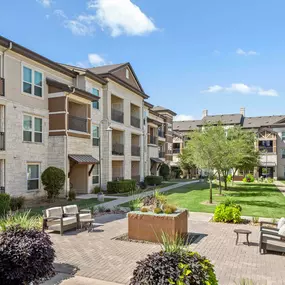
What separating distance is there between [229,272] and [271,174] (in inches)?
2107

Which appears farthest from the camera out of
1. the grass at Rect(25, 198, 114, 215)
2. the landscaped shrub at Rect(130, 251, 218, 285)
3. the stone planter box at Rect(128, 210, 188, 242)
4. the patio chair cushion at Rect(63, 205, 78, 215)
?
the grass at Rect(25, 198, 114, 215)

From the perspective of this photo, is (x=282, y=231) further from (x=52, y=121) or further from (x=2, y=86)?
(x=52, y=121)

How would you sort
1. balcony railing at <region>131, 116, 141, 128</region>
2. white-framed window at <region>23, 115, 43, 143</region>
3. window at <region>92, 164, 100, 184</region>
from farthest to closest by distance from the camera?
1. balcony railing at <region>131, 116, 141, 128</region>
2. window at <region>92, 164, 100, 184</region>
3. white-framed window at <region>23, 115, 43, 143</region>

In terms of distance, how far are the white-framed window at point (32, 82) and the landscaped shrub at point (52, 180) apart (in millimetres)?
5248

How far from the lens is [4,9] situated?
→ 44.2 ft

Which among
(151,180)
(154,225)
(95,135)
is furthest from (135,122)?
(154,225)

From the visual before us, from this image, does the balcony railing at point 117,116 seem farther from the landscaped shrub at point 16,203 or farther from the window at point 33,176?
the landscaped shrub at point 16,203

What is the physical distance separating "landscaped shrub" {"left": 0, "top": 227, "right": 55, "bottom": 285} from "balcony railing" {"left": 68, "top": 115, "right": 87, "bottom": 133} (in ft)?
52.0

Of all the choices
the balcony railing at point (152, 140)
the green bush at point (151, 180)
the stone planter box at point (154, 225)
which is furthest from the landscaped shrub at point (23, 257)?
the balcony railing at point (152, 140)

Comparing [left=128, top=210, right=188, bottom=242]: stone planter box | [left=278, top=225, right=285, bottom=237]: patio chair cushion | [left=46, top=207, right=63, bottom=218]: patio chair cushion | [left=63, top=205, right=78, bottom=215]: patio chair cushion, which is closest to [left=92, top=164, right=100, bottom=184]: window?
[left=63, top=205, right=78, bottom=215]: patio chair cushion

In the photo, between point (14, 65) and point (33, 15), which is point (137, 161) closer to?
point (14, 65)

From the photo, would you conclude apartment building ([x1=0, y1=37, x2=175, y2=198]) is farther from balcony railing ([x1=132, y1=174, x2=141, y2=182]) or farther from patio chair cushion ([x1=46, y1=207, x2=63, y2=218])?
patio chair cushion ([x1=46, y1=207, x2=63, y2=218])

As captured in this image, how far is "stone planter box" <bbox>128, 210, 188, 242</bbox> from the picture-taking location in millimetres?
9555

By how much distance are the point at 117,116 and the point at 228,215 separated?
61.0ft
